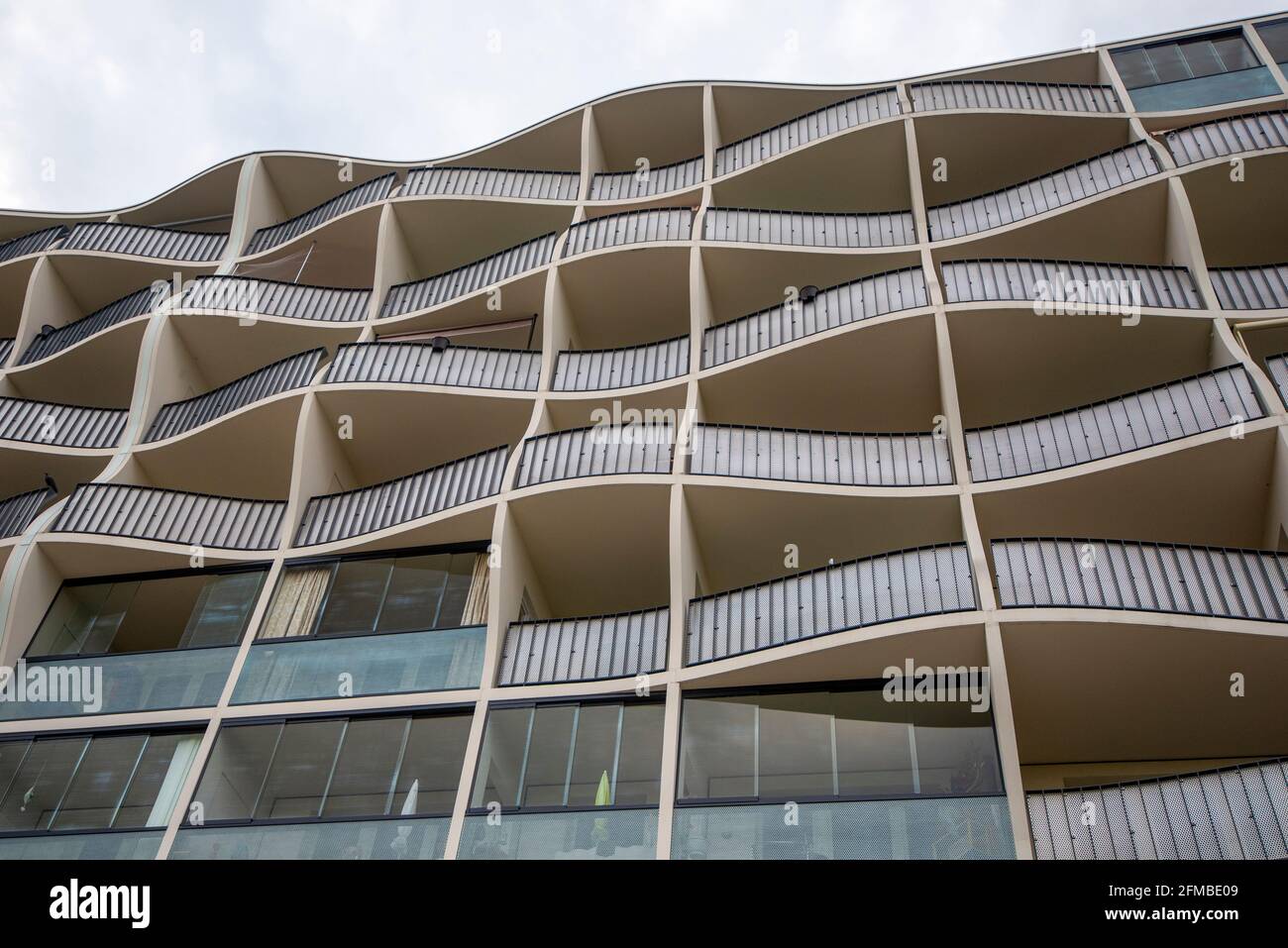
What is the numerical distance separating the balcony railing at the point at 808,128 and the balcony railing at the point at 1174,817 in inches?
672

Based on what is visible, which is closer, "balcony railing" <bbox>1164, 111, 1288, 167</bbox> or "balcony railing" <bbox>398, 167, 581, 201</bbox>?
"balcony railing" <bbox>1164, 111, 1288, 167</bbox>

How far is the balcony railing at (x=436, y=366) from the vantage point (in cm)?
2330

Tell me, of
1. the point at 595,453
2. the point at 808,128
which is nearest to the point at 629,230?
the point at 808,128

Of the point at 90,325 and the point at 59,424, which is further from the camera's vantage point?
the point at 90,325

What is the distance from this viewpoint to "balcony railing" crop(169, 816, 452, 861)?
53.5ft

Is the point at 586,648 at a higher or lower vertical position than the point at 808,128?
lower

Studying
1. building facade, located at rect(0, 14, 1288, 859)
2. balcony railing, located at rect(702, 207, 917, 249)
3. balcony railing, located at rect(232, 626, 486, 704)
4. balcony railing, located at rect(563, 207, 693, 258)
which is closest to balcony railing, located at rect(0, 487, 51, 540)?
building facade, located at rect(0, 14, 1288, 859)

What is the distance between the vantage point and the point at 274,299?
26.8m

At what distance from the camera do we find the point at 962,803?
48.4 feet

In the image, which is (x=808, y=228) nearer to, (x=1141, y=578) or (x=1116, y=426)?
(x=1116, y=426)

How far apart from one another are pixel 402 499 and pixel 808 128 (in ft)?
44.3

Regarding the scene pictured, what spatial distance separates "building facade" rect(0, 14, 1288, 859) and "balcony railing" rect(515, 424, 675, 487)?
0.25ft

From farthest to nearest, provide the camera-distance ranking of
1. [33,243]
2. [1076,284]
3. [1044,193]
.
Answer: [33,243] → [1044,193] → [1076,284]

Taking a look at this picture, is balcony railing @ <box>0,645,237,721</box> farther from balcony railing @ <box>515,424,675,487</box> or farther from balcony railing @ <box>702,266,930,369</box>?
balcony railing @ <box>702,266,930,369</box>
